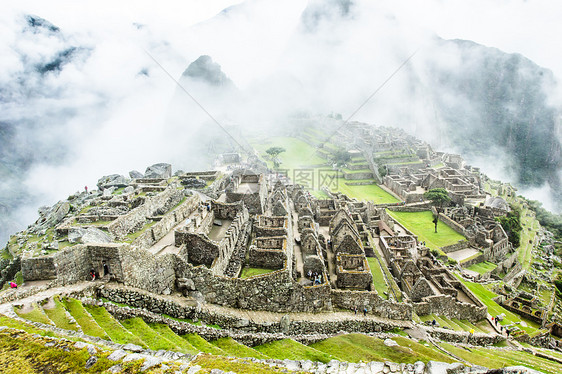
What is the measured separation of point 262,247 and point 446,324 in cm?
1514

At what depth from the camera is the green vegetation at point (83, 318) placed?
12.8 meters

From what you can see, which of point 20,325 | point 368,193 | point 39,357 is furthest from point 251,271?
point 368,193

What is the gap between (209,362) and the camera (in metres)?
11.1

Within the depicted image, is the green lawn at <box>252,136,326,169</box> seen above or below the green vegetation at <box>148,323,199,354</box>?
above

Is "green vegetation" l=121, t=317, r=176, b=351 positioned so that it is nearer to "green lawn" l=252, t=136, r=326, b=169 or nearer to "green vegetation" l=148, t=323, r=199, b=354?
"green vegetation" l=148, t=323, r=199, b=354

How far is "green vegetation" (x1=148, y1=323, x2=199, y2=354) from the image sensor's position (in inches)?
567

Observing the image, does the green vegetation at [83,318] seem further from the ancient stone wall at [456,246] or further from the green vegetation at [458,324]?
the ancient stone wall at [456,246]

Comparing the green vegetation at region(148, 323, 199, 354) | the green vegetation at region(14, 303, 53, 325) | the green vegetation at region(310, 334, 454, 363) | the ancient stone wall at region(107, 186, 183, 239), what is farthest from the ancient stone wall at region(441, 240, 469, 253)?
the green vegetation at region(14, 303, 53, 325)

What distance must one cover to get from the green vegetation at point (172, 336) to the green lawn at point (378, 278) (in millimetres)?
15026

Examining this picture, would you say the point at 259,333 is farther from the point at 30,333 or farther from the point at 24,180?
the point at 24,180

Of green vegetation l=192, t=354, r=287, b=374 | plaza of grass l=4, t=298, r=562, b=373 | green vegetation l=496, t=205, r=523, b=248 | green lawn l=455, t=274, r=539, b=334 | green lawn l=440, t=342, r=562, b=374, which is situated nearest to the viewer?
green vegetation l=192, t=354, r=287, b=374

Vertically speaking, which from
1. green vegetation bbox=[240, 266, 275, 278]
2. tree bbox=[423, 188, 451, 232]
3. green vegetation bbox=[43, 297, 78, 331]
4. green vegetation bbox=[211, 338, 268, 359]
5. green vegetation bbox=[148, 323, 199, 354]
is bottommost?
green vegetation bbox=[211, 338, 268, 359]

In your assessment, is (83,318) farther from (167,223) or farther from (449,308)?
(449,308)

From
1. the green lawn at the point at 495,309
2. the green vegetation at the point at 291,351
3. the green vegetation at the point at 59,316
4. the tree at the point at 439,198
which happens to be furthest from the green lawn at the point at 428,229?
the green vegetation at the point at 59,316
